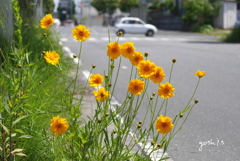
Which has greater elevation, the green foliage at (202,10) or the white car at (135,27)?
the green foliage at (202,10)

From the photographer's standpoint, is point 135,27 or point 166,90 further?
point 135,27

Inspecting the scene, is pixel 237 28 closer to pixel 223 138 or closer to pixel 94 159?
pixel 223 138

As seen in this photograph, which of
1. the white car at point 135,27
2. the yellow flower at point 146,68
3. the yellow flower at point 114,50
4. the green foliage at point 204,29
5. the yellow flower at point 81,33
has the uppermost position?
the yellow flower at point 81,33

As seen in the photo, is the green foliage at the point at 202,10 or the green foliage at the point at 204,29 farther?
the green foliage at the point at 202,10

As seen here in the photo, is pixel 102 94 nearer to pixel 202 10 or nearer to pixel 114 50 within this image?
pixel 114 50

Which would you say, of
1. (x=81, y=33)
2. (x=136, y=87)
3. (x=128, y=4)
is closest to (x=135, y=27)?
(x=81, y=33)

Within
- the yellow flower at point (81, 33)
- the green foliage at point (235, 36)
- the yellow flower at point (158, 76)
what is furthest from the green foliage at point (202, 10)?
the yellow flower at point (158, 76)

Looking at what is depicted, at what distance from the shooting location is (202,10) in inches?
2036

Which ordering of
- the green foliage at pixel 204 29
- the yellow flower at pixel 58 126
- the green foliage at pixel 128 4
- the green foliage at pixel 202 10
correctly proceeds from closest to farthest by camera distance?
the yellow flower at pixel 58 126 < the green foliage at pixel 204 29 < the green foliage at pixel 202 10 < the green foliage at pixel 128 4

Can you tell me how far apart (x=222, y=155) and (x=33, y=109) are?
5.66 feet

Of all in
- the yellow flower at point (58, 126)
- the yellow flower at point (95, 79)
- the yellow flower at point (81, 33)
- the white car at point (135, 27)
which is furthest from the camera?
the white car at point (135, 27)

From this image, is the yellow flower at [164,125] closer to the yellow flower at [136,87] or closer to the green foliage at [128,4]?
the yellow flower at [136,87]

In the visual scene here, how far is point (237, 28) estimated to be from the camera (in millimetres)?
28594

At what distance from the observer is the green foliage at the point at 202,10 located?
170 ft
